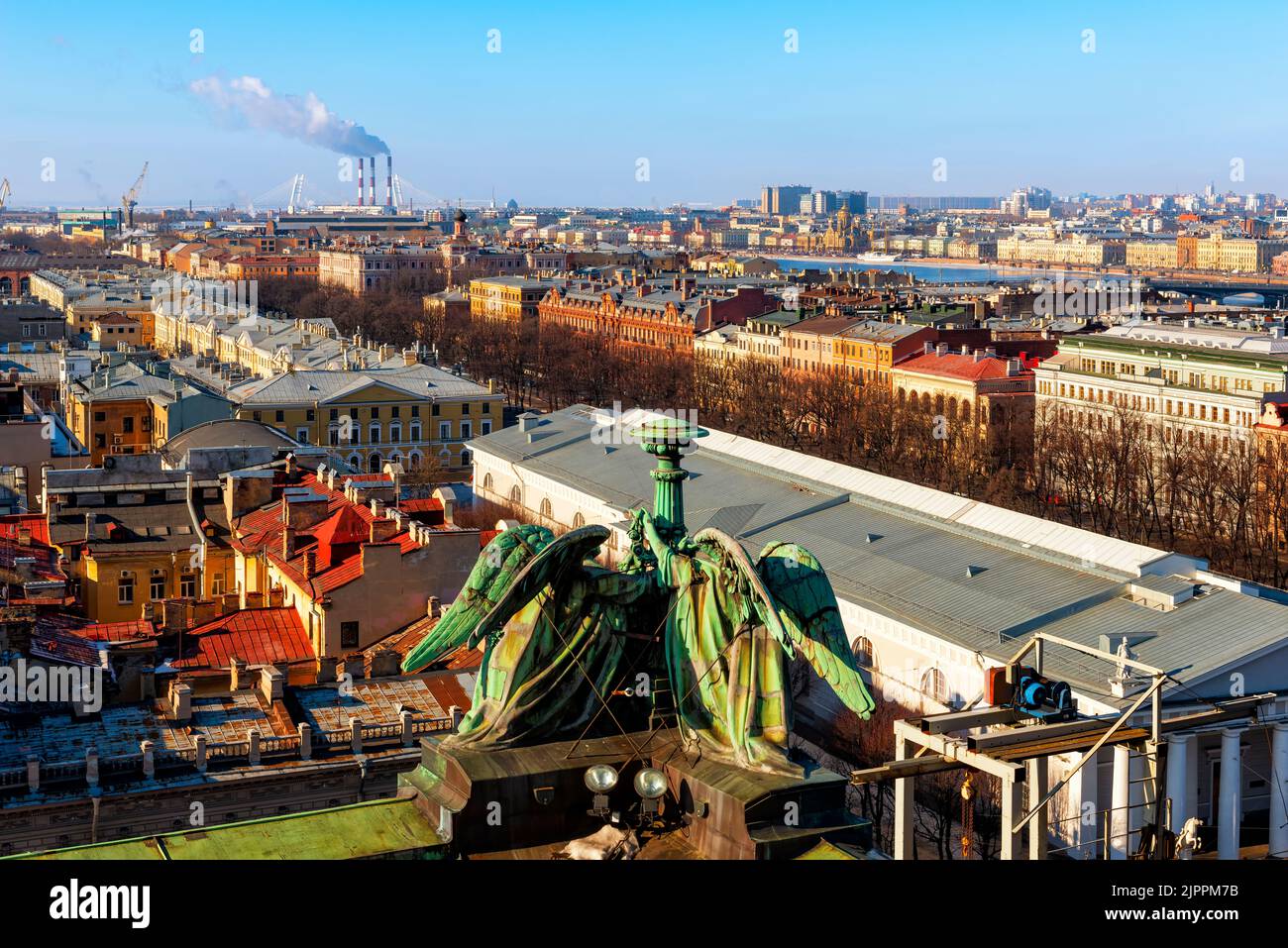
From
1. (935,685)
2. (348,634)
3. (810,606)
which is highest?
(810,606)

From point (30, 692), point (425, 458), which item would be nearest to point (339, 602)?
point (30, 692)

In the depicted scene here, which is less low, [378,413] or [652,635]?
[652,635]

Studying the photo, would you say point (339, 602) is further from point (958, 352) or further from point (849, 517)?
point (958, 352)

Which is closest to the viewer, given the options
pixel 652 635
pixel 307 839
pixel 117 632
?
pixel 307 839

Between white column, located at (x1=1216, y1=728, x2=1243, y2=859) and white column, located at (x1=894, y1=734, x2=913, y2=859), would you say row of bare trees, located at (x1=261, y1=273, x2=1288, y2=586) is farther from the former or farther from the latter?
white column, located at (x1=894, y1=734, x2=913, y2=859)

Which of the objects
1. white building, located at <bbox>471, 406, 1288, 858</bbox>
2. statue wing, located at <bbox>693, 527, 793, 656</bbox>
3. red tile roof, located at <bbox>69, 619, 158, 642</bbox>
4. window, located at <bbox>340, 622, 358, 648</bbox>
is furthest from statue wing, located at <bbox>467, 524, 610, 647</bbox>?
window, located at <bbox>340, 622, 358, 648</bbox>

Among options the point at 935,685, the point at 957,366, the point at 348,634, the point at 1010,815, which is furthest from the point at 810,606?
the point at 957,366

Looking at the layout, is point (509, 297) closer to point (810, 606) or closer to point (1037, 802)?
point (810, 606)
